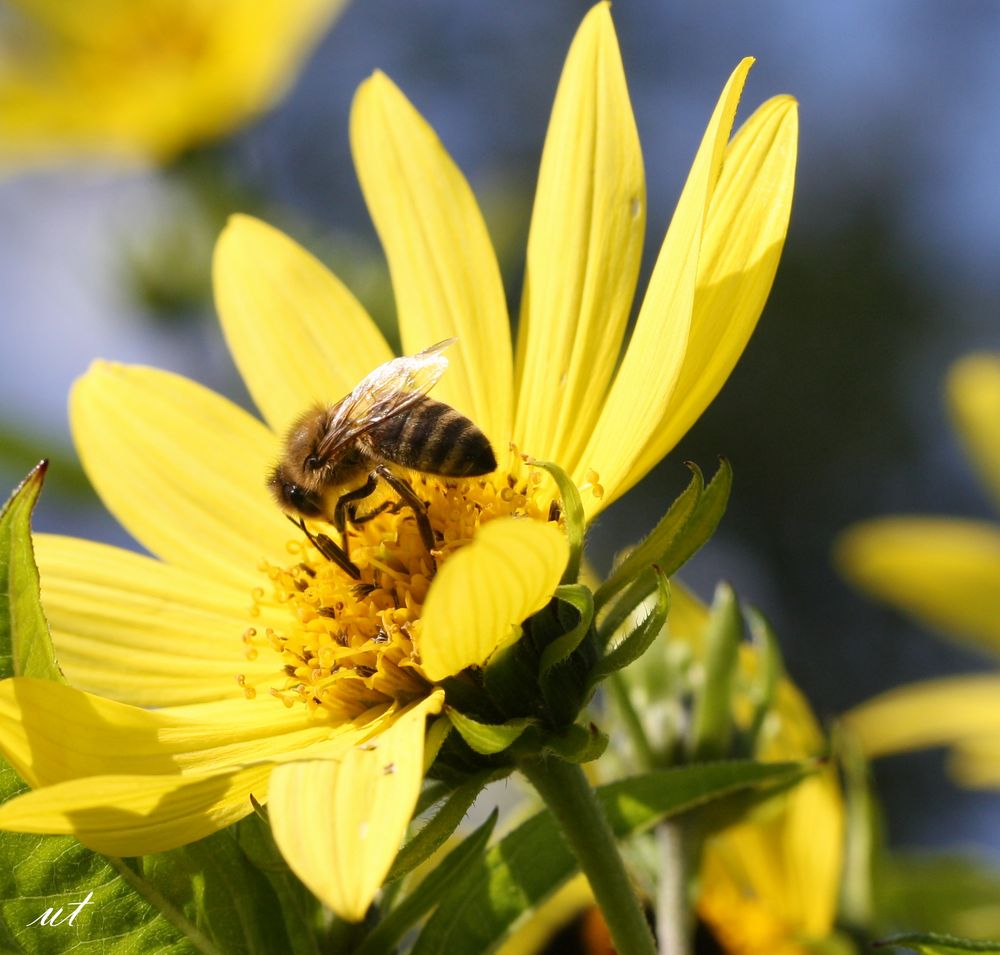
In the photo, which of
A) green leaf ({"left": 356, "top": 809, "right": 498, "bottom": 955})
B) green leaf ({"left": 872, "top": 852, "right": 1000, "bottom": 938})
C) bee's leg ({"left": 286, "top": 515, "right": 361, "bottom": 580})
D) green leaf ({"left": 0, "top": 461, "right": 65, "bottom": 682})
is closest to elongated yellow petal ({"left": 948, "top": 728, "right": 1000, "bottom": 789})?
green leaf ({"left": 872, "top": 852, "right": 1000, "bottom": 938})

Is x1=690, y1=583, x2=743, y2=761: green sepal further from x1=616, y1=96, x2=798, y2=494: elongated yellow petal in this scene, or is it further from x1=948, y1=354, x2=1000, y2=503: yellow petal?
x1=948, y1=354, x2=1000, y2=503: yellow petal

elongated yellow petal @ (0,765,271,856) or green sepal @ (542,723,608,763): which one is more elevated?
elongated yellow petal @ (0,765,271,856)

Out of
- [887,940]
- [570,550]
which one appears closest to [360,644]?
[570,550]

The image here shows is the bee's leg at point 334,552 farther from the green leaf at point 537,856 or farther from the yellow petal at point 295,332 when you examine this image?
the green leaf at point 537,856

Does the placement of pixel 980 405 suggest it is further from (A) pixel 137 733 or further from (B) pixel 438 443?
(A) pixel 137 733

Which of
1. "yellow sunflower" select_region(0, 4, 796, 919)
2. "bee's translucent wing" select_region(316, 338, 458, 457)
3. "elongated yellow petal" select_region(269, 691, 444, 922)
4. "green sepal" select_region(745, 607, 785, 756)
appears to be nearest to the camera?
"elongated yellow petal" select_region(269, 691, 444, 922)

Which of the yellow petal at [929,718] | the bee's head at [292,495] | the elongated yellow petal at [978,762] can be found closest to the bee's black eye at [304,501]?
the bee's head at [292,495]

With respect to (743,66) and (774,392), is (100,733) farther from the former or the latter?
(774,392)
